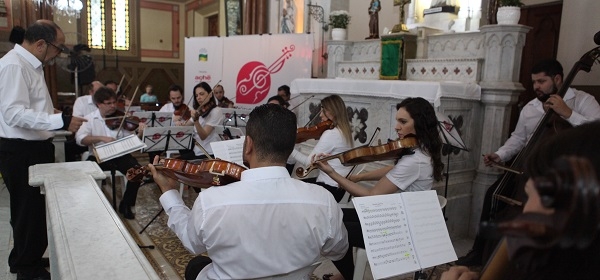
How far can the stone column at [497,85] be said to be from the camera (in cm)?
394

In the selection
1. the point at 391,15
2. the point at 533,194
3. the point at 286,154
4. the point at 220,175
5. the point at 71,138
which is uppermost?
the point at 391,15

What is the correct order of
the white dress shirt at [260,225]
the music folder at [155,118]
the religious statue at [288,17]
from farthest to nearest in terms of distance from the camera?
1. the religious statue at [288,17]
2. the music folder at [155,118]
3. the white dress shirt at [260,225]

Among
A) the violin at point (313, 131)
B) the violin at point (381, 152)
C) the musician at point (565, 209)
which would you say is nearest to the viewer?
the musician at point (565, 209)

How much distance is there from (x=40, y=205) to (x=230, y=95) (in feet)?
18.6

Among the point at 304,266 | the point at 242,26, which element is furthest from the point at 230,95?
the point at 304,266

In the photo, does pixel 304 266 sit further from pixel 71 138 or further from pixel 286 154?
pixel 71 138

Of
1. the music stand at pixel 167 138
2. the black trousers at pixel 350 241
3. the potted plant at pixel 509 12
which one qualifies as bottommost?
the black trousers at pixel 350 241

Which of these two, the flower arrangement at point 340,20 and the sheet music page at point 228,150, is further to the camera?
the flower arrangement at point 340,20

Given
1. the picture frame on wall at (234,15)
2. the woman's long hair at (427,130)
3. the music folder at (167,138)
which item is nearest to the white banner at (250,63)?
the picture frame on wall at (234,15)

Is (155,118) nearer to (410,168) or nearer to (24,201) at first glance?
(24,201)

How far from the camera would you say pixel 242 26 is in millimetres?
9758

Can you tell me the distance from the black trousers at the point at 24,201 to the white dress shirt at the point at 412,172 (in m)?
2.25

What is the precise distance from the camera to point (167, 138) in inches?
171

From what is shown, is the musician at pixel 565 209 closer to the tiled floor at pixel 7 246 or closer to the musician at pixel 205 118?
the tiled floor at pixel 7 246
